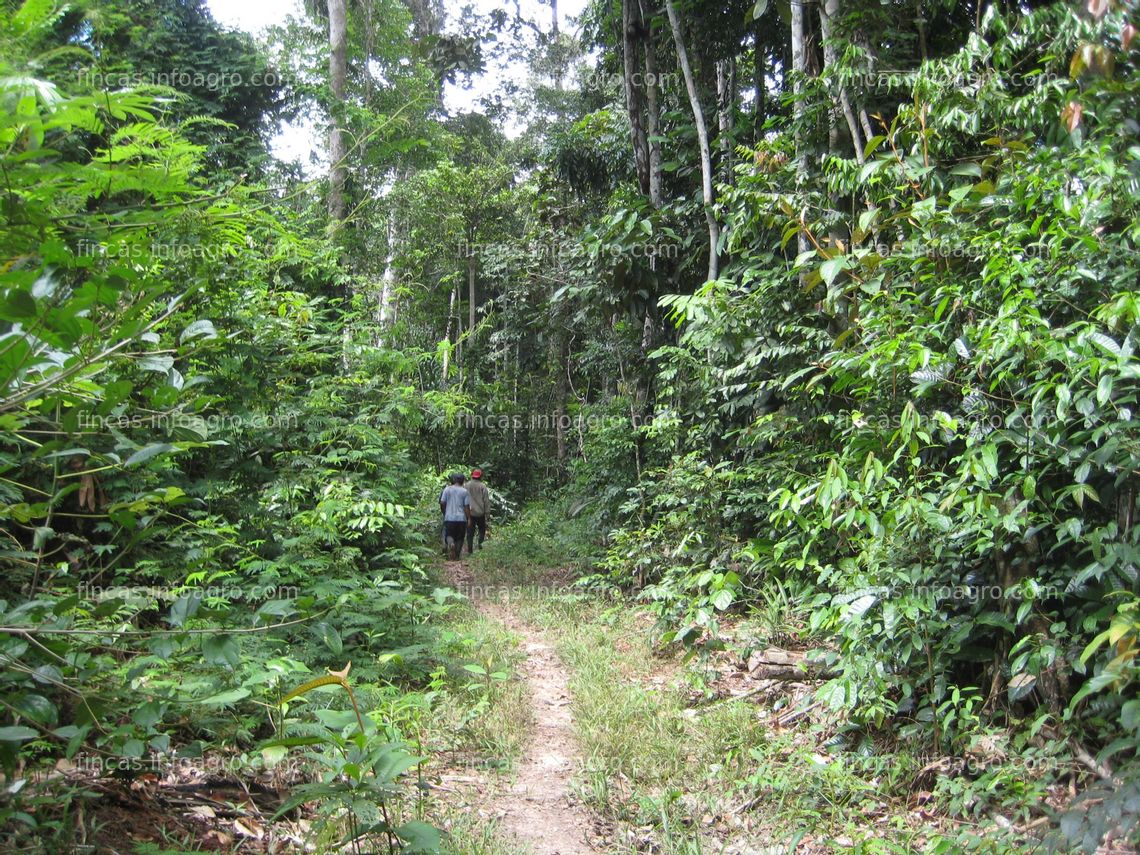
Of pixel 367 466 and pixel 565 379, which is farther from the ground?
pixel 565 379

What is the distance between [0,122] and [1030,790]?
407 centimetres

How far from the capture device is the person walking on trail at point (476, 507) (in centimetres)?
1193

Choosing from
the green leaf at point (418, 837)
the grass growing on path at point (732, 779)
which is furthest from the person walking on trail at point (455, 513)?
the green leaf at point (418, 837)

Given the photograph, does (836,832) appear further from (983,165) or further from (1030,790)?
(983,165)

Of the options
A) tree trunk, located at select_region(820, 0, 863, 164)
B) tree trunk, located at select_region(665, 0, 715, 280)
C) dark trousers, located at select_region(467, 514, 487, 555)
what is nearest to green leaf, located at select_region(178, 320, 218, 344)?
tree trunk, located at select_region(820, 0, 863, 164)

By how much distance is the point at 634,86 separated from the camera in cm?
941

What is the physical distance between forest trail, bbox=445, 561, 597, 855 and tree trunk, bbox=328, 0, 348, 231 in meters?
7.56

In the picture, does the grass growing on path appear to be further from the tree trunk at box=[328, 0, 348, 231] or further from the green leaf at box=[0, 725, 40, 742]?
the tree trunk at box=[328, 0, 348, 231]

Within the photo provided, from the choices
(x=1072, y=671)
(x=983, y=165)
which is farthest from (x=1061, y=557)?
(x=983, y=165)

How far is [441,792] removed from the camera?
359cm

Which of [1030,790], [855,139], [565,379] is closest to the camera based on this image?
[1030,790]

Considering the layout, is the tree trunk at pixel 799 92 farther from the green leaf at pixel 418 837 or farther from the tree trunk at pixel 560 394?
the tree trunk at pixel 560 394

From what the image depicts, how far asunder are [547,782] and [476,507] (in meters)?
8.20

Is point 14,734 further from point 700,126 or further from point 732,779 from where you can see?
point 700,126
